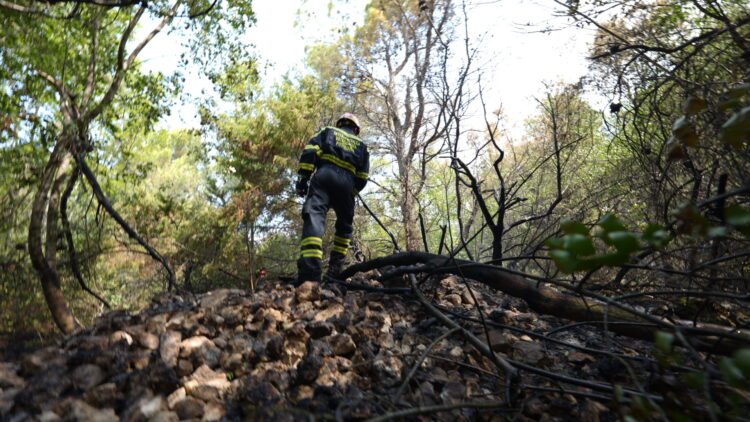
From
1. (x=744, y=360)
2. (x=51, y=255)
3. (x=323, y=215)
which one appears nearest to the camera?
(x=744, y=360)

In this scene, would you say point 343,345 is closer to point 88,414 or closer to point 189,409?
point 189,409

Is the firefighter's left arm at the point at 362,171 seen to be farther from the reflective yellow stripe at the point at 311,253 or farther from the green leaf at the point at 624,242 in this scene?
the green leaf at the point at 624,242

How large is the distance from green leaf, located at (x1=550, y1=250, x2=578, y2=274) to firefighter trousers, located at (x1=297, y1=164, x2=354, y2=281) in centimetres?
311

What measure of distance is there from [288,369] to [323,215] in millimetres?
2446

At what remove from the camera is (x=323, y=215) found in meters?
4.03

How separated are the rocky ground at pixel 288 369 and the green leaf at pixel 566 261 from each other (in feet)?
2.04

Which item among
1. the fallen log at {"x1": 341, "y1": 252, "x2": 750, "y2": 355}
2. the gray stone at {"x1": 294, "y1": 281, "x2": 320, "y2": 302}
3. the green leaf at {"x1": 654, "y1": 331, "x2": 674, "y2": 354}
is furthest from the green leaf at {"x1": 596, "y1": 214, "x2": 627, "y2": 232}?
the gray stone at {"x1": 294, "y1": 281, "x2": 320, "y2": 302}

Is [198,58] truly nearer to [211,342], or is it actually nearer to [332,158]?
[332,158]

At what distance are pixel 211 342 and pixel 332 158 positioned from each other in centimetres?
266

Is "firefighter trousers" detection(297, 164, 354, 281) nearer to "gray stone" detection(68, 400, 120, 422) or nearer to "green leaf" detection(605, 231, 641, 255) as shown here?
"gray stone" detection(68, 400, 120, 422)

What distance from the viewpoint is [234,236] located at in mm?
10812

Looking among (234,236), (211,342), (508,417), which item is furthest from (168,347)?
(234,236)

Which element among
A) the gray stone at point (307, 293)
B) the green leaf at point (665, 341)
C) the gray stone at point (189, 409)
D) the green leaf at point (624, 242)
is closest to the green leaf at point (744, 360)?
the green leaf at point (665, 341)

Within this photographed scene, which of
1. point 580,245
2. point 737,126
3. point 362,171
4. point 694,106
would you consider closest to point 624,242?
point 580,245
